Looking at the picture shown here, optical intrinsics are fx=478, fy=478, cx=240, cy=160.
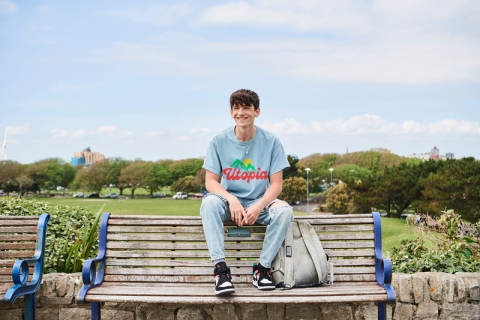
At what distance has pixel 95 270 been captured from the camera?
383cm

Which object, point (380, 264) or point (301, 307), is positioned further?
point (301, 307)

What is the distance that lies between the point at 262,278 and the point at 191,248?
0.68 metres

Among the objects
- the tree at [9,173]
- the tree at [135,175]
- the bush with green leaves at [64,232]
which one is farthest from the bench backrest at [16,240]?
the tree at [135,175]

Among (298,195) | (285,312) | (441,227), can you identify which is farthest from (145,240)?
(298,195)

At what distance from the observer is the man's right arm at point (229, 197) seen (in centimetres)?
374

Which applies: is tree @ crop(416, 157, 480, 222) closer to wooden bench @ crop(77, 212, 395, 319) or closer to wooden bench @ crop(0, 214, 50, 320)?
wooden bench @ crop(77, 212, 395, 319)

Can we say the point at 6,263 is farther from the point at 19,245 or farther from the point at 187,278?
the point at 187,278

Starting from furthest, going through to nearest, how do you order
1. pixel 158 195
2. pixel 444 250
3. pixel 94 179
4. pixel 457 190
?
1. pixel 94 179
2. pixel 158 195
3. pixel 457 190
4. pixel 444 250

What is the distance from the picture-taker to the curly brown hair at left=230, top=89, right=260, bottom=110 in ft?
12.7

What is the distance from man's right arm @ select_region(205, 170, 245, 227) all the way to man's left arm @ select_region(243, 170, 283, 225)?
→ 0.05m

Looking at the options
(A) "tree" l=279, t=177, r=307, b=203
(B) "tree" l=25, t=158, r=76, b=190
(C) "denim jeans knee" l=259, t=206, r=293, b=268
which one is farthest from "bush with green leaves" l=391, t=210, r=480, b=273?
(B) "tree" l=25, t=158, r=76, b=190

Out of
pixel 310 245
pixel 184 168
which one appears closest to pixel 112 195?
pixel 184 168

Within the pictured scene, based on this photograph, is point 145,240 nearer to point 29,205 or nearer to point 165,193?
point 29,205

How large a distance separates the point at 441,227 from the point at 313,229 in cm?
297
